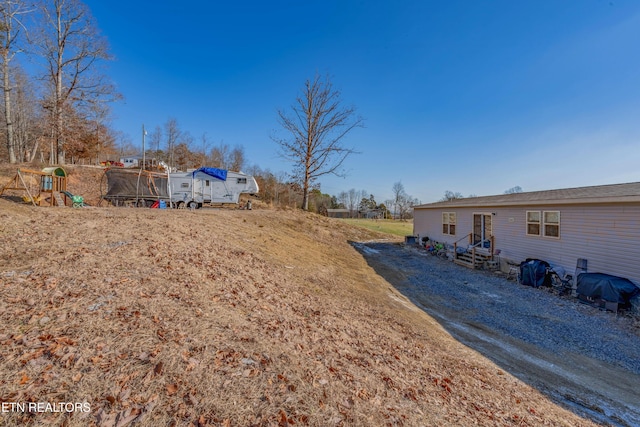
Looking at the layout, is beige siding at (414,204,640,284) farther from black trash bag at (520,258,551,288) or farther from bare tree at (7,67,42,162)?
bare tree at (7,67,42,162)

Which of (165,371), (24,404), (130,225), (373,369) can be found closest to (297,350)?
(373,369)

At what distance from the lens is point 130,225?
22.3 ft

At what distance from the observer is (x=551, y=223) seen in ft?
35.1

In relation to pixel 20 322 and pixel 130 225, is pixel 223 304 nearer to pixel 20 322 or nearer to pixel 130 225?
pixel 20 322

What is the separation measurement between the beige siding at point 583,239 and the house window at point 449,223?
10.7 ft

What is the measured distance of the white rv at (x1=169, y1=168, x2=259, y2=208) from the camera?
15.3 metres

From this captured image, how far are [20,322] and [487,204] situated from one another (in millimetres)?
16251

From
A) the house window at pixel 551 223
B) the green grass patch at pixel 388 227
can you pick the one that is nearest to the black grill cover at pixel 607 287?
the house window at pixel 551 223

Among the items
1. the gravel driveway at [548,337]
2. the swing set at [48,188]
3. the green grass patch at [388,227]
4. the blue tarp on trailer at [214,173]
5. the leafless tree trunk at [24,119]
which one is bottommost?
the gravel driveway at [548,337]

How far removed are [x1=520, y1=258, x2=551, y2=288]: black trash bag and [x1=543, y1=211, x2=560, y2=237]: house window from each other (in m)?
1.17

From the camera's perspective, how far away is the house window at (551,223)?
10.4m

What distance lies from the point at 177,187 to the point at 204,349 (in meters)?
14.6

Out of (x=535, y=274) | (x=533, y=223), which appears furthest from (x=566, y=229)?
(x=535, y=274)
